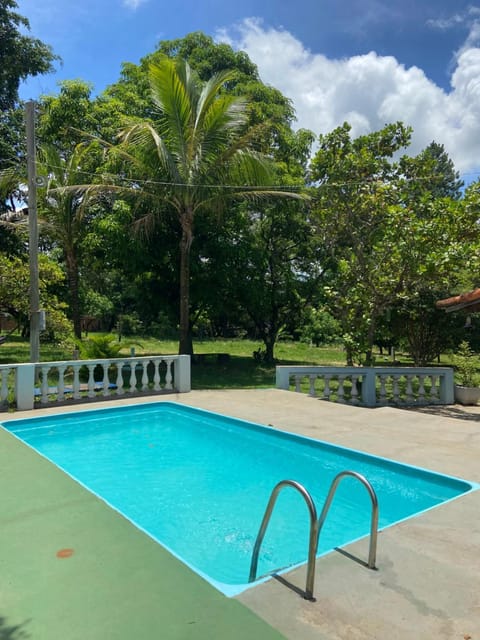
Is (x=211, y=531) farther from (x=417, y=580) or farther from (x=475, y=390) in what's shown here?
(x=475, y=390)

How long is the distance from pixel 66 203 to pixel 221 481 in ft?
40.4

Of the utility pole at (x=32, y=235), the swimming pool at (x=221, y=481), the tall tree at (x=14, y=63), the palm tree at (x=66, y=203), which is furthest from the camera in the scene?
the tall tree at (x=14, y=63)

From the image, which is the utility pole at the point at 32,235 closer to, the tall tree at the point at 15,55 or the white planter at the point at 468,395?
the white planter at the point at 468,395

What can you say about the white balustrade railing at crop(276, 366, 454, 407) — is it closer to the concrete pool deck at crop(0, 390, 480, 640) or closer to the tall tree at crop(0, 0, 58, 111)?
the concrete pool deck at crop(0, 390, 480, 640)

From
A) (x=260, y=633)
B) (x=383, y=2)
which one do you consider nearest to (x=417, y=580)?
(x=260, y=633)

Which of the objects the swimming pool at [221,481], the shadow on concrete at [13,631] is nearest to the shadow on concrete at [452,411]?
the swimming pool at [221,481]

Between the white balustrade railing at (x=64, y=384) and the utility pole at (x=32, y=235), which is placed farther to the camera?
the utility pole at (x=32, y=235)

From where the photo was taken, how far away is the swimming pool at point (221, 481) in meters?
4.39

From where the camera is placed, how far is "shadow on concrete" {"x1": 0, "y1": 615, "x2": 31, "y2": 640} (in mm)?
2385

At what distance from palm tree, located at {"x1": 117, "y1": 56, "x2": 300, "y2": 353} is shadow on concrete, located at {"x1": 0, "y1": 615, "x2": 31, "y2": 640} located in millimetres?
11304

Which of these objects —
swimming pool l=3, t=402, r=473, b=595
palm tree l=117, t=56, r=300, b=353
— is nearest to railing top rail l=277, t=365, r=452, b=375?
swimming pool l=3, t=402, r=473, b=595

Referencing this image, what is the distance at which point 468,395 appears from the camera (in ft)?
37.4

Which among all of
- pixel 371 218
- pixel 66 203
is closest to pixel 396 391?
pixel 371 218

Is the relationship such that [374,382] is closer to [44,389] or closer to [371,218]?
[371,218]
